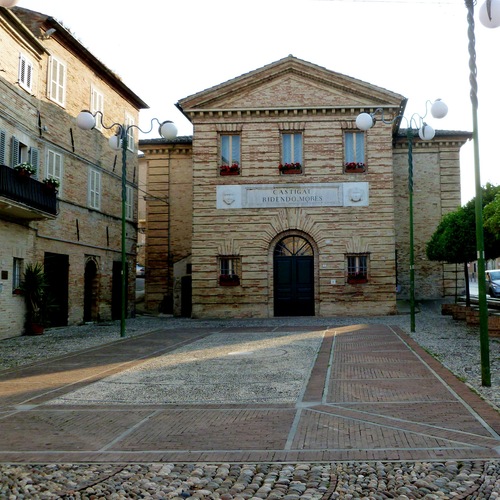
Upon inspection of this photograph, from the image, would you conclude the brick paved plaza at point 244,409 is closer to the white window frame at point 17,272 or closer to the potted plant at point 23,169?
the white window frame at point 17,272

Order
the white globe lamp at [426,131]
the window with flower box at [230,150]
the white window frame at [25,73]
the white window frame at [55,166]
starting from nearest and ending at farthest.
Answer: the white globe lamp at [426,131] < the white window frame at [25,73] < the white window frame at [55,166] < the window with flower box at [230,150]

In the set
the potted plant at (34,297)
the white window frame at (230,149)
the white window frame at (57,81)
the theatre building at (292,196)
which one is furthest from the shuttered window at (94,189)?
the white window frame at (230,149)

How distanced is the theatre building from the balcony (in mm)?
7781

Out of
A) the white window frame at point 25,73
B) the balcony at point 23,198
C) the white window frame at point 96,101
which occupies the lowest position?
the balcony at point 23,198

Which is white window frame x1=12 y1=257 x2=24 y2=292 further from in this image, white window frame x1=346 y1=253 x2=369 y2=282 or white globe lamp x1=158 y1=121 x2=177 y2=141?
white window frame x1=346 y1=253 x2=369 y2=282

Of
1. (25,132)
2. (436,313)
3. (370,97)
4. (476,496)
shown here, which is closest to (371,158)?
(370,97)

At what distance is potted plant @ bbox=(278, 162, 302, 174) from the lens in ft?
82.0

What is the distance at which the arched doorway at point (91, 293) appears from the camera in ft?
78.0

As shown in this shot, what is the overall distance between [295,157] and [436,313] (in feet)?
29.4

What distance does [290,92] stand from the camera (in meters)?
25.2

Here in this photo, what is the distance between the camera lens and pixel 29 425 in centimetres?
695

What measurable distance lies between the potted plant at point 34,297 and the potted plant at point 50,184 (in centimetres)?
256

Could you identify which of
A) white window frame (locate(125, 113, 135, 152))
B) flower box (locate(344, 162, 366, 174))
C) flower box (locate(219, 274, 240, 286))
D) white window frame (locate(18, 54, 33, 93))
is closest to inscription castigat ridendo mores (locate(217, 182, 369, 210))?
flower box (locate(344, 162, 366, 174))

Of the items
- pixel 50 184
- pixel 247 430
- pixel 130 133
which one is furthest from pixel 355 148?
pixel 247 430
